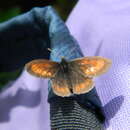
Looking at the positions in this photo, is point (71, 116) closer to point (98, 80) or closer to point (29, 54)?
point (98, 80)

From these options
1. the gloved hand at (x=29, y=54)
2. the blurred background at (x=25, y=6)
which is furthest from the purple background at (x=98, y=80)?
the blurred background at (x=25, y=6)

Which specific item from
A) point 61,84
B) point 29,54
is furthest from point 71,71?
point 29,54

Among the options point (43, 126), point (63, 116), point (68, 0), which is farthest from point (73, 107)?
point (68, 0)

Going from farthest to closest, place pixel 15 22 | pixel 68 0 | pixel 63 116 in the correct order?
pixel 68 0 → pixel 15 22 → pixel 63 116

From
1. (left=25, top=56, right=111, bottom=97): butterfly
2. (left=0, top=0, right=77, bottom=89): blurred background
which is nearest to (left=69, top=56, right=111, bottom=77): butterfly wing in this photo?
(left=25, top=56, right=111, bottom=97): butterfly

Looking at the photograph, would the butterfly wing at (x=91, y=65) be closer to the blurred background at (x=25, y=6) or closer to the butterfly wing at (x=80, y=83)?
the butterfly wing at (x=80, y=83)

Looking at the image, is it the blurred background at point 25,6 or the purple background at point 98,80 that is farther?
the blurred background at point 25,6

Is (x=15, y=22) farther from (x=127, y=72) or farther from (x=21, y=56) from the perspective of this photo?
(x=127, y=72)
